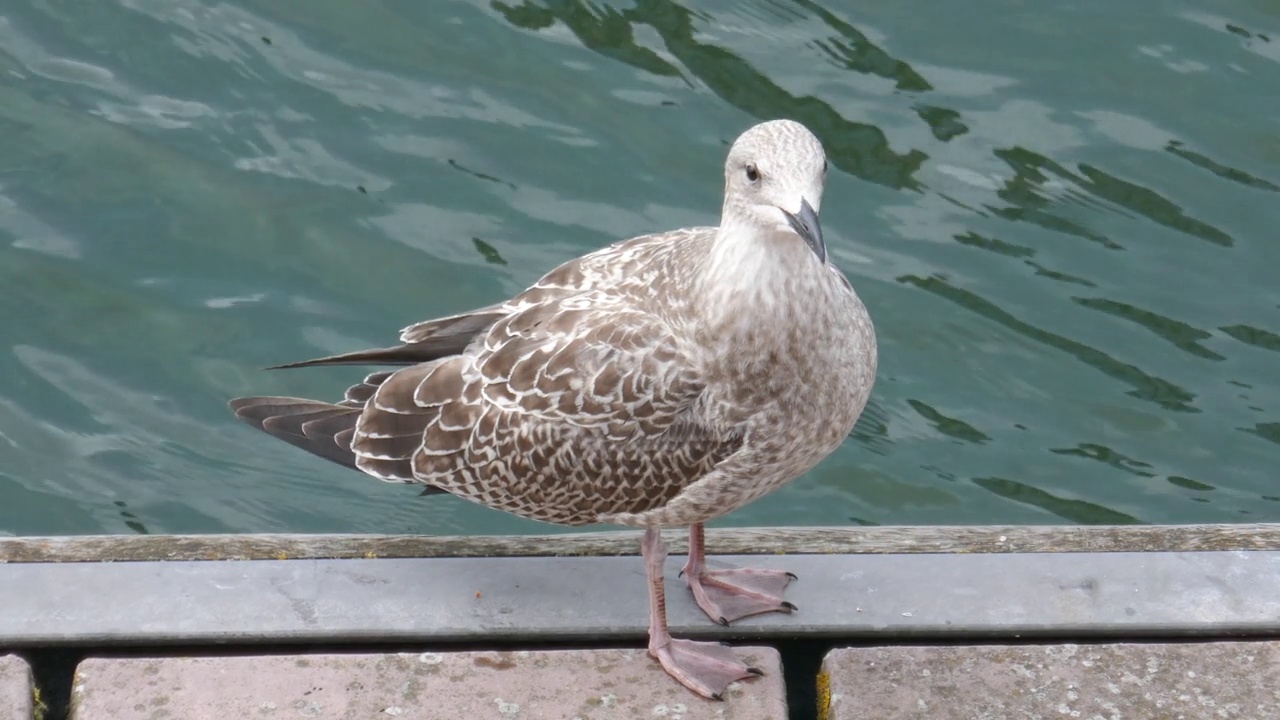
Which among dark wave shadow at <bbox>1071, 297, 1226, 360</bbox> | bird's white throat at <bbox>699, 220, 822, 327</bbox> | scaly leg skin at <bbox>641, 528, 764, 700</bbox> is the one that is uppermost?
bird's white throat at <bbox>699, 220, 822, 327</bbox>

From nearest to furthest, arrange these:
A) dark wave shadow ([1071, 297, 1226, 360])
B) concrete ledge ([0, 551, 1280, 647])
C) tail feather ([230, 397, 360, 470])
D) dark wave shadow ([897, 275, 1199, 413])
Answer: concrete ledge ([0, 551, 1280, 647])
tail feather ([230, 397, 360, 470])
dark wave shadow ([897, 275, 1199, 413])
dark wave shadow ([1071, 297, 1226, 360])

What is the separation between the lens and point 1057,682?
12.0 ft

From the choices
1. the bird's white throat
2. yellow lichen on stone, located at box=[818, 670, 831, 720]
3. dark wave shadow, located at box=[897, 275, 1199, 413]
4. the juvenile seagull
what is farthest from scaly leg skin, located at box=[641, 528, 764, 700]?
dark wave shadow, located at box=[897, 275, 1199, 413]

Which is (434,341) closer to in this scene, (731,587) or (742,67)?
(731,587)

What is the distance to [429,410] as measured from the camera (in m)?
4.44

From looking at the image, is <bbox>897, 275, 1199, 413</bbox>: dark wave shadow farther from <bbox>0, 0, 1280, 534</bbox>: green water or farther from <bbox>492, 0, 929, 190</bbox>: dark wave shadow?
<bbox>492, 0, 929, 190</bbox>: dark wave shadow

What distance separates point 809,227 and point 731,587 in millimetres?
1030

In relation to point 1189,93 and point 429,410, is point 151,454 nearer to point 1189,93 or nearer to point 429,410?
point 429,410

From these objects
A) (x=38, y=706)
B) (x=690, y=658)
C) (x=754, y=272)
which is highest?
(x=754, y=272)

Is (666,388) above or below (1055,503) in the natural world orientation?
above

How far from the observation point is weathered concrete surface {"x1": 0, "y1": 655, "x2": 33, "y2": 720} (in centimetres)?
355

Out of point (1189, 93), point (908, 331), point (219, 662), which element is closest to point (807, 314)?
point (219, 662)

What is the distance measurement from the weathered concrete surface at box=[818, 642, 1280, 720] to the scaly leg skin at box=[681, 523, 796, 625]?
1.13 feet

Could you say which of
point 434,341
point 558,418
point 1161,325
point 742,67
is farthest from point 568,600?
point 742,67
